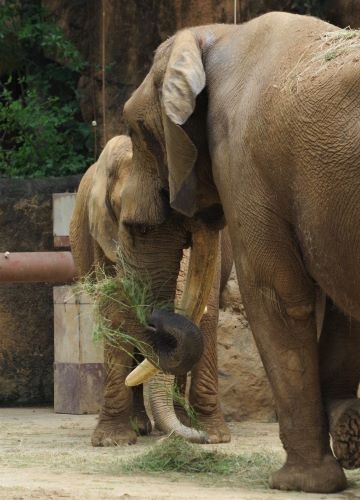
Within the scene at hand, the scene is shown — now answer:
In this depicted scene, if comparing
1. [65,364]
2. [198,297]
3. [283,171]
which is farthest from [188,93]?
[65,364]

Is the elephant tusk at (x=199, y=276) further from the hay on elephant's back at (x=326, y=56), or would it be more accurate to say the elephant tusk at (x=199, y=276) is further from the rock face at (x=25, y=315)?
the rock face at (x=25, y=315)

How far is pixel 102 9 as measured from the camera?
1402 cm

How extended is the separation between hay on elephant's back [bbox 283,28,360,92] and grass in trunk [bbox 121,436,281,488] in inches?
79.5

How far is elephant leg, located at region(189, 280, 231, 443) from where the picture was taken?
959cm

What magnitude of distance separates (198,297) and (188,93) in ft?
4.08

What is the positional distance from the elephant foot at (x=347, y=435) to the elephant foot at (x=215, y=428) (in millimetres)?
3105

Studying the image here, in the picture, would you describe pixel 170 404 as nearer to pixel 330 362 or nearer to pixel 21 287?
pixel 330 362

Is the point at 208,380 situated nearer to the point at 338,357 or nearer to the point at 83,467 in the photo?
the point at 83,467

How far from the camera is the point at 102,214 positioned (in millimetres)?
9867

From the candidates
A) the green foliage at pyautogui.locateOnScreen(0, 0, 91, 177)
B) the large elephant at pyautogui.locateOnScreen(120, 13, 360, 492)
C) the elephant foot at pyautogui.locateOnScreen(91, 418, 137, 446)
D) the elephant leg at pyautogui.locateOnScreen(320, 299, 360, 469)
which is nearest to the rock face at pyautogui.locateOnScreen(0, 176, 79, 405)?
the green foliage at pyautogui.locateOnScreen(0, 0, 91, 177)

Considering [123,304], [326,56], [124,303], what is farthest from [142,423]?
[326,56]

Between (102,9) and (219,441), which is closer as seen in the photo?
(219,441)

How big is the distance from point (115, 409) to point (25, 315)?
11.8 feet

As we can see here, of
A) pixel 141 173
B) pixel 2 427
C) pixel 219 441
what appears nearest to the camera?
pixel 141 173
